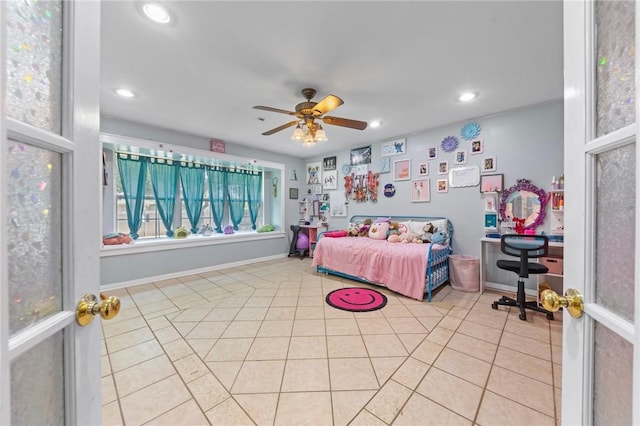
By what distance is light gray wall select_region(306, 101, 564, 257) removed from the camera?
2.91m

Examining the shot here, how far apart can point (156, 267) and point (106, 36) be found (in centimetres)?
302

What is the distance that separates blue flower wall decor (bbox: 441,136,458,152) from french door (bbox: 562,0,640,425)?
3.24 meters

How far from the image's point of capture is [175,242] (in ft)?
12.6

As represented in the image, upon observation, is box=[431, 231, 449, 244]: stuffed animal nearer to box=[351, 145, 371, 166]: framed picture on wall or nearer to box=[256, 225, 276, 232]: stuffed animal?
box=[351, 145, 371, 166]: framed picture on wall

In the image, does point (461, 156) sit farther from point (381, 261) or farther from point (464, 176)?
point (381, 261)

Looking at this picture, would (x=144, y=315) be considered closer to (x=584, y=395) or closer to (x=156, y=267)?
(x=156, y=267)

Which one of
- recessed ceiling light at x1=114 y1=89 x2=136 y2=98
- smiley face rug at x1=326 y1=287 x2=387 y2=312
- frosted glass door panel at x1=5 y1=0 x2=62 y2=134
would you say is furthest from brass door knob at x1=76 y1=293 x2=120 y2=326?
recessed ceiling light at x1=114 y1=89 x2=136 y2=98

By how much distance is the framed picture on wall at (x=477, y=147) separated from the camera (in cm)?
336

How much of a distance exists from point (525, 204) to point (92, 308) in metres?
4.02

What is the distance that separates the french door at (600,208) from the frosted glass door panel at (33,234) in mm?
1117

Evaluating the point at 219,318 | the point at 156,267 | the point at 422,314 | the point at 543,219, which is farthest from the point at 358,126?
the point at 156,267

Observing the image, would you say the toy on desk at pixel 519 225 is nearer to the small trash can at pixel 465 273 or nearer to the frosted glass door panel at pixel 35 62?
the small trash can at pixel 465 273

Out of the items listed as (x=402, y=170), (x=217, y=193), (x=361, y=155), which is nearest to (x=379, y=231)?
(x=402, y=170)

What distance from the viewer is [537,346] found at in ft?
6.26
